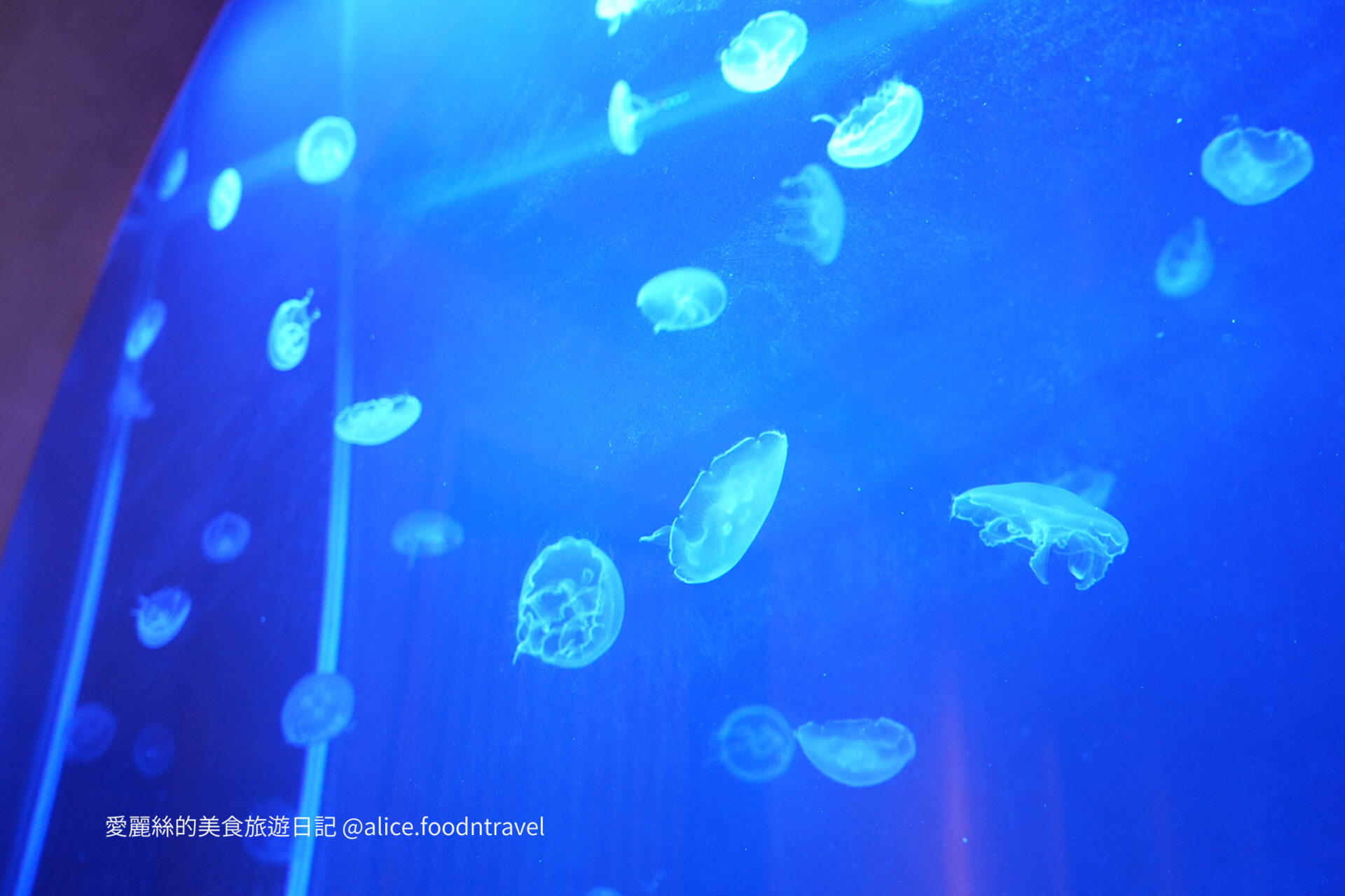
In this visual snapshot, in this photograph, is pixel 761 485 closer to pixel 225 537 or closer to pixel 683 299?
pixel 683 299

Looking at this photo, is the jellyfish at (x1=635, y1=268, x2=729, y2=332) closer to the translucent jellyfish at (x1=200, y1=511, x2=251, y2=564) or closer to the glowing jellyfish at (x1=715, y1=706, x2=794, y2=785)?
the glowing jellyfish at (x1=715, y1=706, x2=794, y2=785)

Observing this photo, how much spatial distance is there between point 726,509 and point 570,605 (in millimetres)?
423

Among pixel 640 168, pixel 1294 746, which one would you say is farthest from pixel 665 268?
pixel 1294 746

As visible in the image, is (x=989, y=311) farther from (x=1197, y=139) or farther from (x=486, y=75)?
(x=486, y=75)

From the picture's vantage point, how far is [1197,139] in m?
1.64

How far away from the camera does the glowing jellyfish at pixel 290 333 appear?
116 inches

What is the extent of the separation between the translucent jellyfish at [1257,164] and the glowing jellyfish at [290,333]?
2421 millimetres

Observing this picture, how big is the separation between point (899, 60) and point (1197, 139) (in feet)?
2.11

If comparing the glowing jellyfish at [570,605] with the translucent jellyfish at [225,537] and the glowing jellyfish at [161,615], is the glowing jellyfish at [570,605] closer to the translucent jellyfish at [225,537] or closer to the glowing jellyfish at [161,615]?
the translucent jellyfish at [225,537]

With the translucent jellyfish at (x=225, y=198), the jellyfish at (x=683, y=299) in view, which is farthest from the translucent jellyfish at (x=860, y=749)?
the translucent jellyfish at (x=225, y=198)

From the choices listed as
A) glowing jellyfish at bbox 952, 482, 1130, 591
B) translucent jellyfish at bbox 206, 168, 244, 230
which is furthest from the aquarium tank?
translucent jellyfish at bbox 206, 168, 244, 230

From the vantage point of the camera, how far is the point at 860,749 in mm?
1638

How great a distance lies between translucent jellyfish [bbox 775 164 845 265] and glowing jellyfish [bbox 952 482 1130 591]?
2.15ft

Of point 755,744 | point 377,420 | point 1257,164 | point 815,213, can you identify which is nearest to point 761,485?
point 755,744
